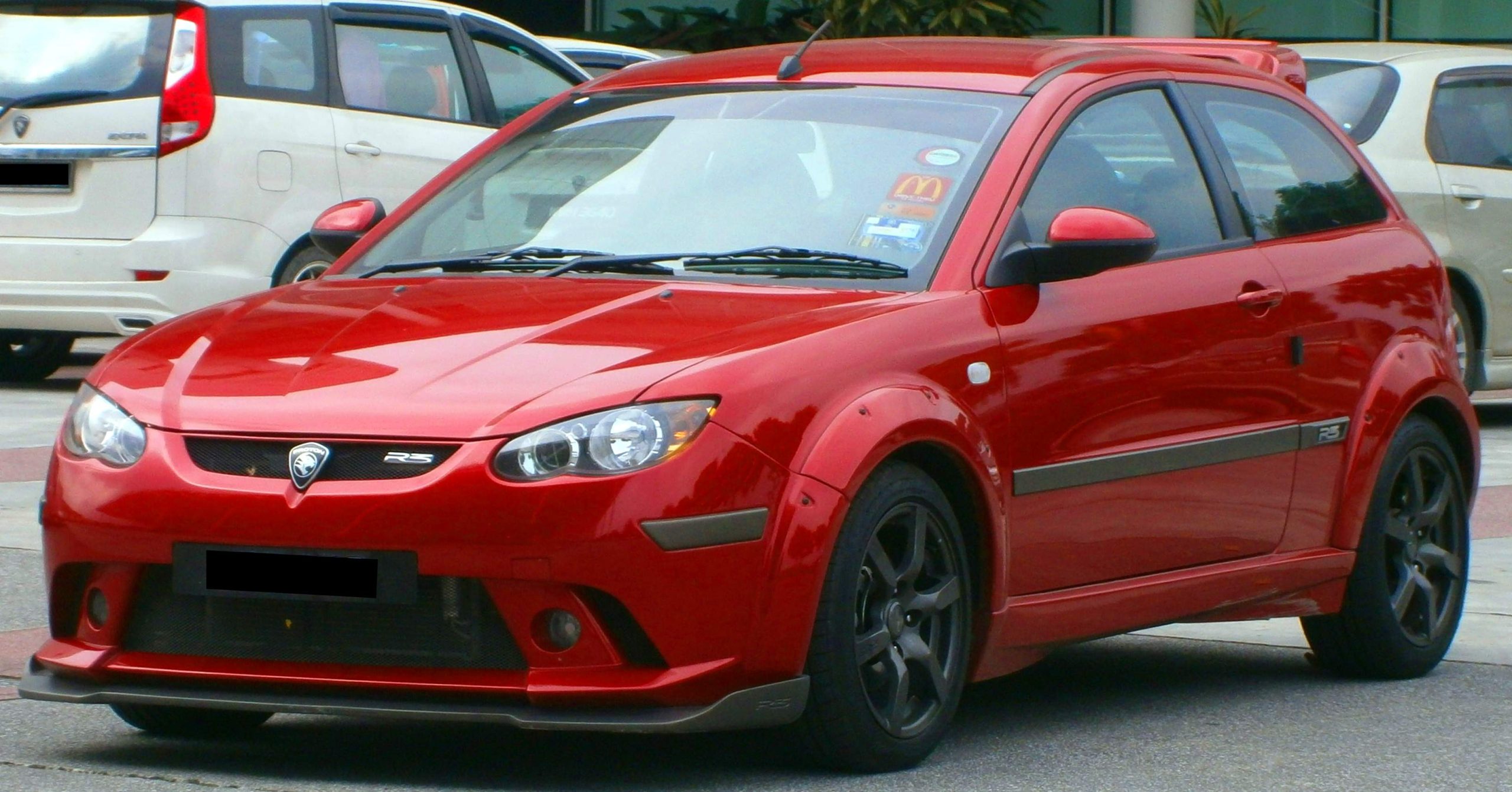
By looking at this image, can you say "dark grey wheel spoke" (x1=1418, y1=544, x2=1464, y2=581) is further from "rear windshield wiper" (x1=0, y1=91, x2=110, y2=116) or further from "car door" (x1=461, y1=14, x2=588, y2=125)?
"rear windshield wiper" (x1=0, y1=91, x2=110, y2=116)

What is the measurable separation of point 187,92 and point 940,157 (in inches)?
240

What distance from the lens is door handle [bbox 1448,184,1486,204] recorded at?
455 inches

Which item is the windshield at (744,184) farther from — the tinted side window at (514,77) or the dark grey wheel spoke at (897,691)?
the tinted side window at (514,77)

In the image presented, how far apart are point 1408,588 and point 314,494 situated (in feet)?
10.4

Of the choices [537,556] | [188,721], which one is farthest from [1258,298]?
[188,721]

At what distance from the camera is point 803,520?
14.8 ft

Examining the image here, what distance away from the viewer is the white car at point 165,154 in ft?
35.5

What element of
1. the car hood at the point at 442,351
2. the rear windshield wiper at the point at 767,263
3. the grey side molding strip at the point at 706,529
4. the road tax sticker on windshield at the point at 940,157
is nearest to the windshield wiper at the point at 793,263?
the rear windshield wiper at the point at 767,263

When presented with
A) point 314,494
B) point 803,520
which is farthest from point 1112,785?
point 314,494

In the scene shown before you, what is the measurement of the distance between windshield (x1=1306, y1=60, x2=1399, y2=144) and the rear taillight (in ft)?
15.9

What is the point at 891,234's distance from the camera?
5270 mm

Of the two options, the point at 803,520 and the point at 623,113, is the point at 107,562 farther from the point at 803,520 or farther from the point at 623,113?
the point at 623,113

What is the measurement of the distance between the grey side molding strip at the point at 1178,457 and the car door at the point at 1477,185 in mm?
5754

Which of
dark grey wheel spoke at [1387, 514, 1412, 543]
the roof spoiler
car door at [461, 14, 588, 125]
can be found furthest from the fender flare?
car door at [461, 14, 588, 125]
